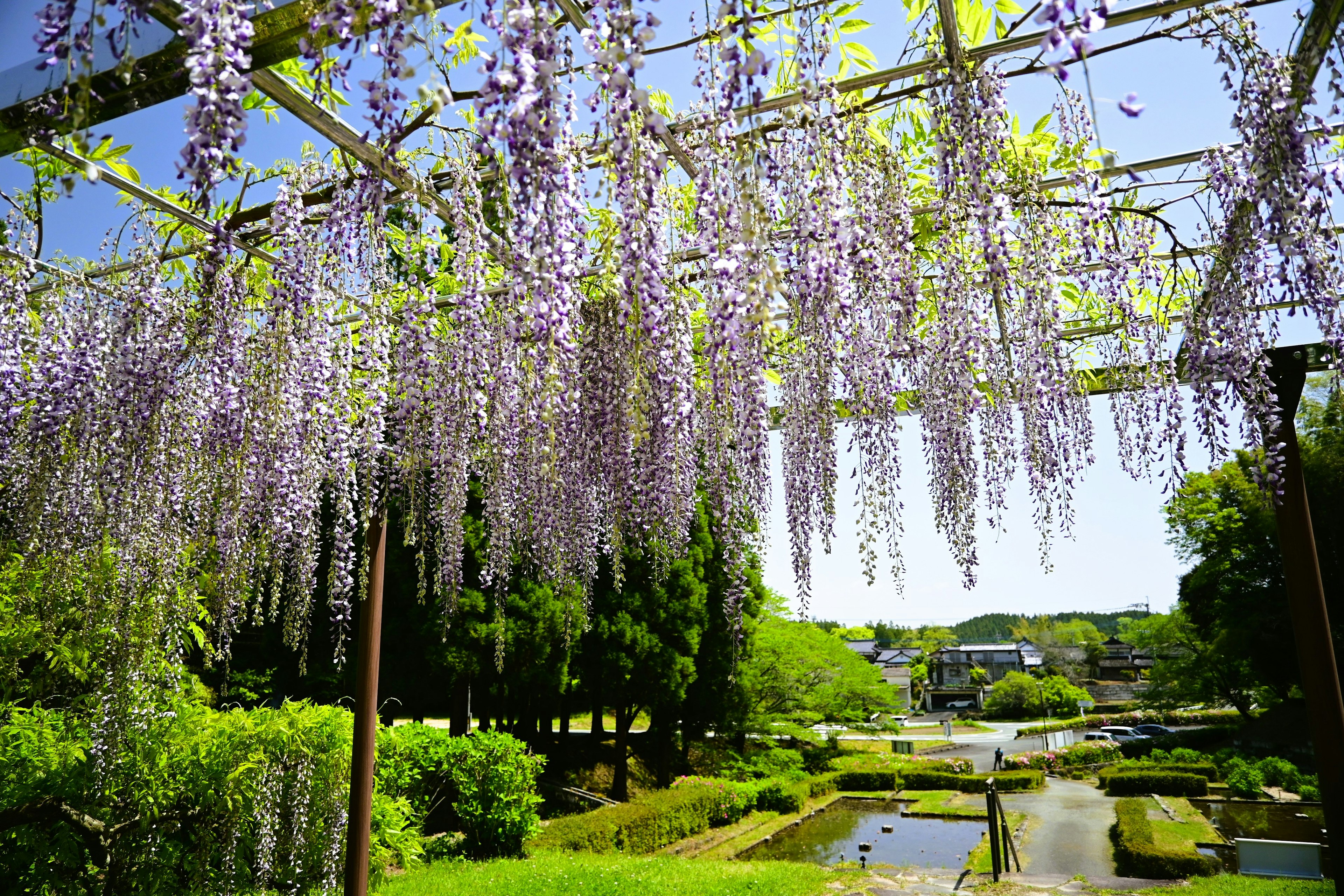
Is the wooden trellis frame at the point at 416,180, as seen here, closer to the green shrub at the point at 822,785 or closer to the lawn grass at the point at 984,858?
the lawn grass at the point at 984,858

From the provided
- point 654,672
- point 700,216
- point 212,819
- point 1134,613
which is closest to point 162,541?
point 212,819

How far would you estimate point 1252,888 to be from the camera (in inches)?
275

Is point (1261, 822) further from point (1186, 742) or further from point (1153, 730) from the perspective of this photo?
point (1153, 730)

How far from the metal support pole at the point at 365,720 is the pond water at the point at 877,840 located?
6.82m

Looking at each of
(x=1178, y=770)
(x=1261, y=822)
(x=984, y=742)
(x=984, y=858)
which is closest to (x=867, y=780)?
(x=1178, y=770)

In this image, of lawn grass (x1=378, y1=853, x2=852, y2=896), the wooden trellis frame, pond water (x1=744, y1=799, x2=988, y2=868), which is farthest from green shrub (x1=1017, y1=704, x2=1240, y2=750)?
the wooden trellis frame

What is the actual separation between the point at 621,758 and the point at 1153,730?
21967 mm

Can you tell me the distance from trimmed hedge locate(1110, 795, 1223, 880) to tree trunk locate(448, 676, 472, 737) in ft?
25.5

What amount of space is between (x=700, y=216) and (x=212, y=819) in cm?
462

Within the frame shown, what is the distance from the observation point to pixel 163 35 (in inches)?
92.3

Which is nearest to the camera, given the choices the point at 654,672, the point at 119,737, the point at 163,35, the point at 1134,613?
the point at 163,35

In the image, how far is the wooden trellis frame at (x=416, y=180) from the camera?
235 cm

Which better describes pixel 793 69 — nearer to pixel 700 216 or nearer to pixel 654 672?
pixel 700 216

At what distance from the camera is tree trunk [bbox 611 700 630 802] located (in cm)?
1195
